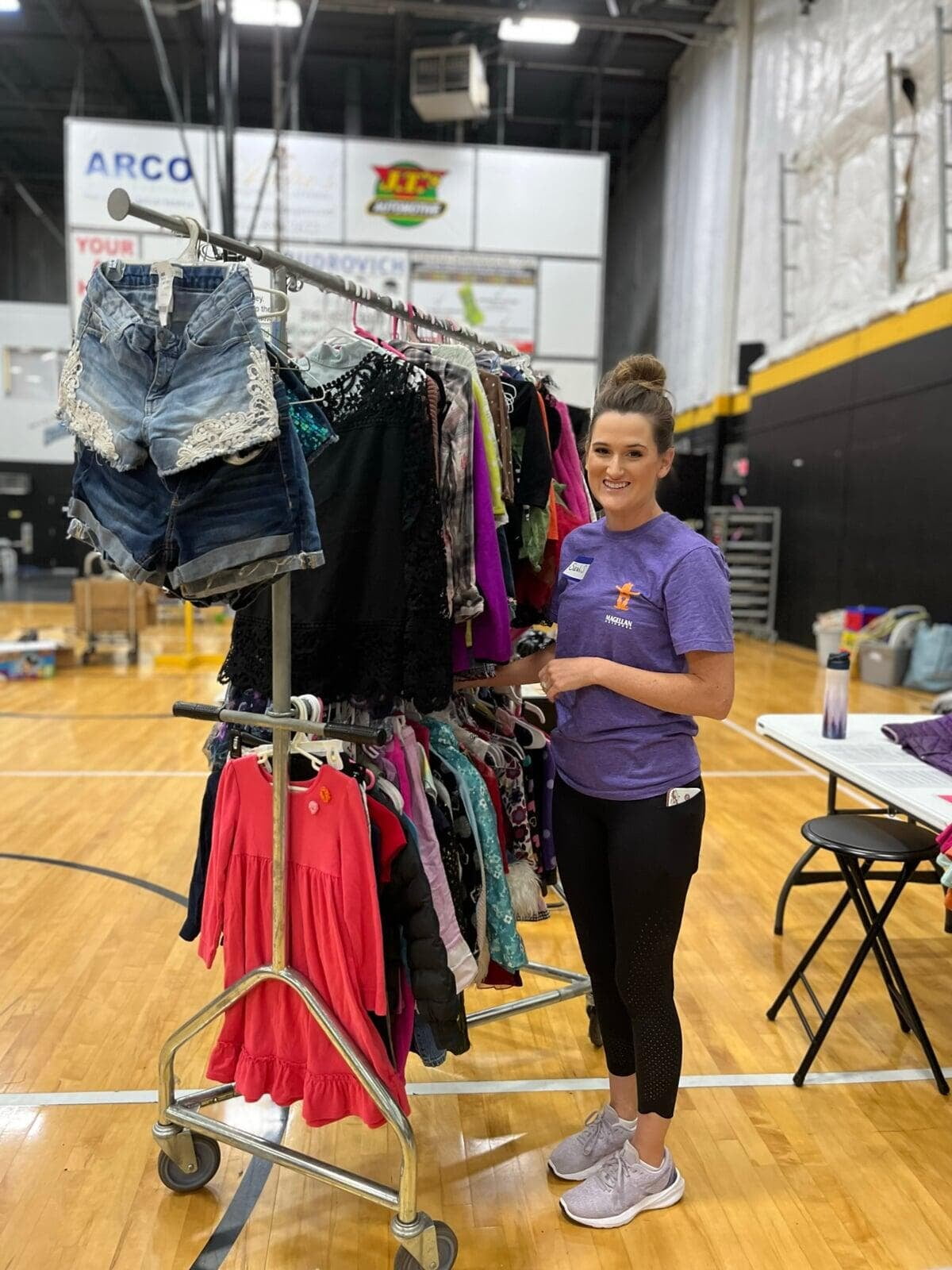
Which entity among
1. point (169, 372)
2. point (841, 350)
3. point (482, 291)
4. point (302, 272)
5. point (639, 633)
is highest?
Result: point (482, 291)

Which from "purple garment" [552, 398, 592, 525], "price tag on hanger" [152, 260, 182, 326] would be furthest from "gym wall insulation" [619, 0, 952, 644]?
"price tag on hanger" [152, 260, 182, 326]

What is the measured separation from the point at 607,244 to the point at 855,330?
30.8 feet

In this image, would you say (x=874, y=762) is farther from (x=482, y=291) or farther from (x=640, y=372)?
(x=482, y=291)

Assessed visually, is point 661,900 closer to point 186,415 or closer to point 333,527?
point 333,527

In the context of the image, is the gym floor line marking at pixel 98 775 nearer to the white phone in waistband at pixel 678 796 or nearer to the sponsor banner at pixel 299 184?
the white phone in waistband at pixel 678 796

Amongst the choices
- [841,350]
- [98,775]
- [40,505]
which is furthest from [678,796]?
[40,505]

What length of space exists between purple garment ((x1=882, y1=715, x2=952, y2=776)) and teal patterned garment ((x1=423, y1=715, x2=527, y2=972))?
1.32 metres

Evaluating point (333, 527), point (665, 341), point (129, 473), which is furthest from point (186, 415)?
point (665, 341)

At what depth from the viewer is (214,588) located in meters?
1.52

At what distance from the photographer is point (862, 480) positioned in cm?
886

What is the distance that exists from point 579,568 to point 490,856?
0.66 meters

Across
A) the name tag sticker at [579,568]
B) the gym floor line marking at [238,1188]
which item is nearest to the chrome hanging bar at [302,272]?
the name tag sticker at [579,568]

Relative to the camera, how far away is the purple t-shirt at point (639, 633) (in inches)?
64.4

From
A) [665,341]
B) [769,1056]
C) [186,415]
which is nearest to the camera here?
[186,415]
